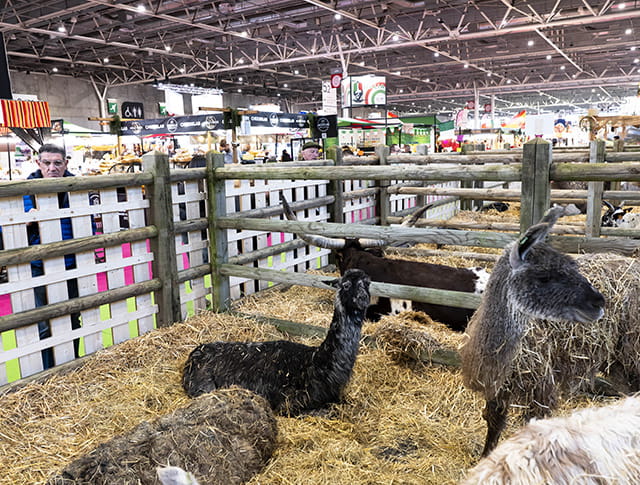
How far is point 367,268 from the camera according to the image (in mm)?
5473

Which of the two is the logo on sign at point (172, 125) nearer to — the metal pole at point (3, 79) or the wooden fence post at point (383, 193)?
the metal pole at point (3, 79)

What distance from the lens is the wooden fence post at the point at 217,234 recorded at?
5.08m

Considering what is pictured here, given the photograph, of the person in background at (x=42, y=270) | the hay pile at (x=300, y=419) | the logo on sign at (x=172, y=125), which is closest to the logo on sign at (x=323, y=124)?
the logo on sign at (x=172, y=125)

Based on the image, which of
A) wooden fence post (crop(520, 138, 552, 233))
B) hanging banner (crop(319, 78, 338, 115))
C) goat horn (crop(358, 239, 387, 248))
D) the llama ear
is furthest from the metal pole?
hanging banner (crop(319, 78, 338, 115))

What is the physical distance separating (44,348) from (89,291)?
0.54m

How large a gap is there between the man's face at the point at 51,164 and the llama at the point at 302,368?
240 cm

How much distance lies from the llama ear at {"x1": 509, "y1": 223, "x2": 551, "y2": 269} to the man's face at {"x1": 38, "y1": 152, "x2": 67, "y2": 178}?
4.10 metres

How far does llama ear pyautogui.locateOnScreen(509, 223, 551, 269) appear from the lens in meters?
2.27

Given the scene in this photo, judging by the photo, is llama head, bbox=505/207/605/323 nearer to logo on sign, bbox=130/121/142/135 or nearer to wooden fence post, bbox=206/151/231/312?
wooden fence post, bbox=206/151/231/312

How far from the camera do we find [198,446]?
101 inches

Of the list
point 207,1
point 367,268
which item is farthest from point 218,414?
point 207,1

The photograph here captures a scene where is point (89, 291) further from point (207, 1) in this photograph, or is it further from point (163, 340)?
point (207, 1)

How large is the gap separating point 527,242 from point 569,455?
1.31m

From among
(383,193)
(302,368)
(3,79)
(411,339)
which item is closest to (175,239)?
(302,368)
